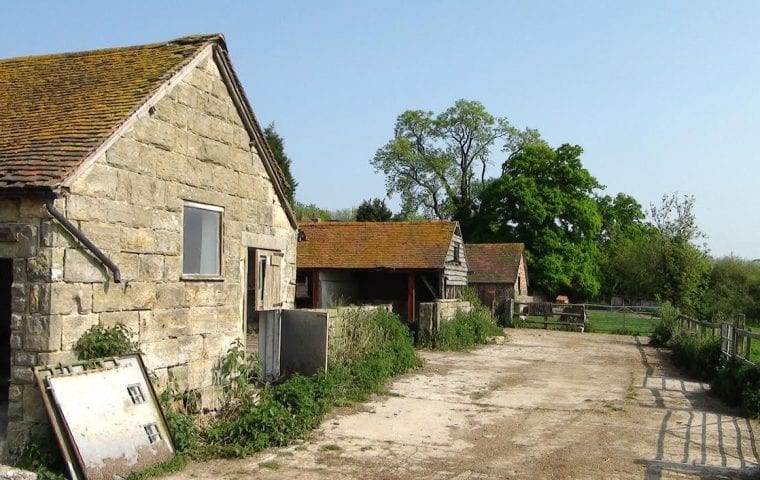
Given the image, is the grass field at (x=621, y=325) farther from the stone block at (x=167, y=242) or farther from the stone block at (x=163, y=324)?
the stone block at (x=167, y=242)

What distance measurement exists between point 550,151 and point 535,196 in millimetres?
3829

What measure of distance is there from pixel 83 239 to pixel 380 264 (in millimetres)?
17310

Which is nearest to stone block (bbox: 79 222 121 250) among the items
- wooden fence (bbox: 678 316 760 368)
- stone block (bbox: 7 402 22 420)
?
stone block (bbox: 7 402 22 420)

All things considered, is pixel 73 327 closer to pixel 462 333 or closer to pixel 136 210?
pixel 136 210

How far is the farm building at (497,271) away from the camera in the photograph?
37906mm

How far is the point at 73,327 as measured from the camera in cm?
759

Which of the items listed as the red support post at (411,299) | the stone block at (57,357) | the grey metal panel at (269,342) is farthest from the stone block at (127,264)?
the red support post at (411,299)

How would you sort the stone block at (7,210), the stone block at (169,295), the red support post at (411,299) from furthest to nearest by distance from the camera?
the red support post at (411,299) → the stone block at (169,295) → the stone block at (7,210)

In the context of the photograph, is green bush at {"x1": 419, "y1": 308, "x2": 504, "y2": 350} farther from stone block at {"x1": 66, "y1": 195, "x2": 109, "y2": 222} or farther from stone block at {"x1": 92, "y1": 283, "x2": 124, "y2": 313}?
stone block at {"x1": 66, "y1": 195, "x2": 109, "y2": 222}

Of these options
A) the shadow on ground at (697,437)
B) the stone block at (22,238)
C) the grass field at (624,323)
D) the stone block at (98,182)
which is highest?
the stone block at (98,182)

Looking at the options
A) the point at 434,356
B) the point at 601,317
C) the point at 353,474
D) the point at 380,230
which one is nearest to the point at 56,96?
the point at 353,474

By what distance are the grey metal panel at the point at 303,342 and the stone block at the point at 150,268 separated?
3.35 metres

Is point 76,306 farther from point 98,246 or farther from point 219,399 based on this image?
point 219,399

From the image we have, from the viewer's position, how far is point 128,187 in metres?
8.55
